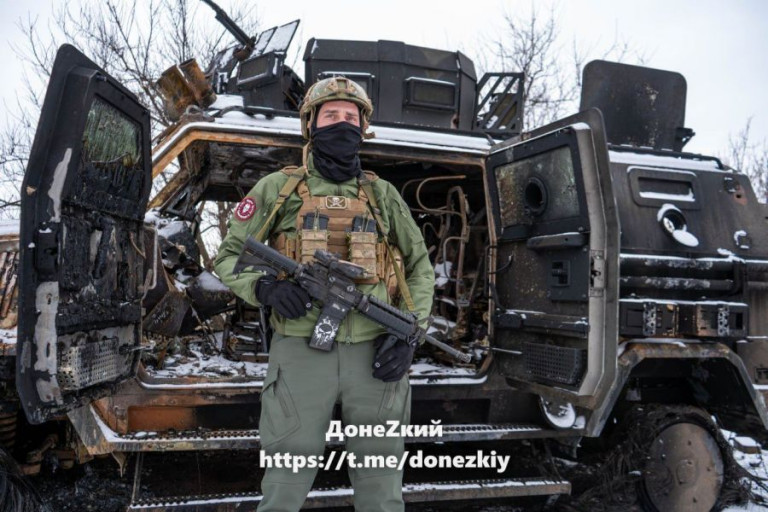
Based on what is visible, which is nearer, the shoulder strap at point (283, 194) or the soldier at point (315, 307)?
the soldier at point (315, 307)

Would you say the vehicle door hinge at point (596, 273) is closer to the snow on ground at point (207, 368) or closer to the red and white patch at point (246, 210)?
the red and white patch at point (246, 210)

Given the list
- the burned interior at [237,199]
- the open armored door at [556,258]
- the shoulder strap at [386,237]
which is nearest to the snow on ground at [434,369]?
the burned interior at [237,199]

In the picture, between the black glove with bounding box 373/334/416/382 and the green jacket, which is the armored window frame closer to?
the green jacket

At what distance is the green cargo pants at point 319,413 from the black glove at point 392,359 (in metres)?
0.07

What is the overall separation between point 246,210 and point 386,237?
622mm

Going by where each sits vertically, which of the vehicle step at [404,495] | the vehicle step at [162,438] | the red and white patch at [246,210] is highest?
the red and white patch at [246,210]

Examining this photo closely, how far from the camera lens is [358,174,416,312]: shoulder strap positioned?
2547mm

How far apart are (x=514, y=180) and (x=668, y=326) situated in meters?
1.20

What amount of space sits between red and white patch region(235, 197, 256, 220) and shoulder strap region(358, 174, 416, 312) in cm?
49

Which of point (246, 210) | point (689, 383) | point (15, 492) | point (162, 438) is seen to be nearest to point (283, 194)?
point (246, 210)

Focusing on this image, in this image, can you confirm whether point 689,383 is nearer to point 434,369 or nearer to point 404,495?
point 434,369

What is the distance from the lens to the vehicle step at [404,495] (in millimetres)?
2740

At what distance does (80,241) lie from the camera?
93.7 inches

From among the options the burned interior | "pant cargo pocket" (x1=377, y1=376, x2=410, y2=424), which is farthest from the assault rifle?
the burned interior
